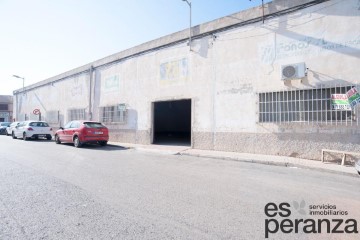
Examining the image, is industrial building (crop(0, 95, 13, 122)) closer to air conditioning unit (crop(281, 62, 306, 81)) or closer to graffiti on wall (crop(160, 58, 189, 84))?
graffiti on wall (crop(160, 58, 189, 84))

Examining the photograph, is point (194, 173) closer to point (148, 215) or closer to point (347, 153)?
point (148, 215)

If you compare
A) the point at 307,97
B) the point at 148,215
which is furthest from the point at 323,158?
the point at 148,215

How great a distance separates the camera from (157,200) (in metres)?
4.52

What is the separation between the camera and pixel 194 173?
23.0ft

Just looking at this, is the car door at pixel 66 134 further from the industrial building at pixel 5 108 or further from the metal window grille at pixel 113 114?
the industrial building at pixel 5 108

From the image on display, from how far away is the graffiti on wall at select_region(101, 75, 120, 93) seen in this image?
17547 mm

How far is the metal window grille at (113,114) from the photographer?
16758 mm

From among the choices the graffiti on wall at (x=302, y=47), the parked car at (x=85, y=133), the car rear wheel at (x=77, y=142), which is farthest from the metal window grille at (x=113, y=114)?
the graffiti on wall at (x=302, y=47)

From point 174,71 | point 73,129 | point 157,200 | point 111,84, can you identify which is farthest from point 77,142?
point 157,200

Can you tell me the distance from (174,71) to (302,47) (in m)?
6.64

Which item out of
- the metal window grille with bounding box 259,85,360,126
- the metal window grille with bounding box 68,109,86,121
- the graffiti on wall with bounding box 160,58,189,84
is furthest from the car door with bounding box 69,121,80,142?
the metal window grille with bounding box 259,85,360,126

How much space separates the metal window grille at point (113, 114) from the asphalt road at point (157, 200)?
30.3 feet

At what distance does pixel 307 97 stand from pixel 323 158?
2.33 meters

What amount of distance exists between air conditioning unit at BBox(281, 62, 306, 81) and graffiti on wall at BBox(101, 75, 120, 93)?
1161cm
